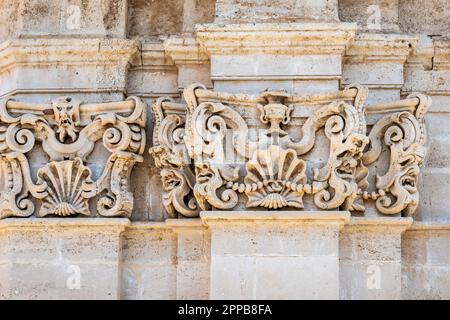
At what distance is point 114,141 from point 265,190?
1.10 meters

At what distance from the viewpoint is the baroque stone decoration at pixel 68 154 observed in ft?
26.6

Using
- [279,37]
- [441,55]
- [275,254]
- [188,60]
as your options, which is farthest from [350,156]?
[188,60]

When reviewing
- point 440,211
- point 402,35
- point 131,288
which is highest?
point 402,35

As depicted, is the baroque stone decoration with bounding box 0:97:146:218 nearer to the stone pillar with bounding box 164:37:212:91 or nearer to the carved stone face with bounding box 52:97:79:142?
the carved stone face with bounding box 52:97:79:142

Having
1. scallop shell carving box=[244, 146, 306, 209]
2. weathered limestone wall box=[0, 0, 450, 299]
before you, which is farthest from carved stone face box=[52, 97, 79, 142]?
scallop shell carving box=[244, 146, 306, 209]

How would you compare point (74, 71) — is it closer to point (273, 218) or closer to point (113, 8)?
point (113, 8)

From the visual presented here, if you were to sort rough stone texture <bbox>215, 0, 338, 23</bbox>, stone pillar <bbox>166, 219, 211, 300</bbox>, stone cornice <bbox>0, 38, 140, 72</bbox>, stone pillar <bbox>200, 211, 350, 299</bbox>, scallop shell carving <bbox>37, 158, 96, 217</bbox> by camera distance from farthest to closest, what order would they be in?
stone cornice <bbox>0, 38, 140, 72</bbox> < rough stone texture <bbox>215, 0, 338, 23</bbox> < scallop shell carving <bbox>37, 158, 96, 217</bbox> < stone pillar <bbox>166, 219, 211, 300</bbox> < stone pillar <bbox>200, 211, 350, 299</bbox>

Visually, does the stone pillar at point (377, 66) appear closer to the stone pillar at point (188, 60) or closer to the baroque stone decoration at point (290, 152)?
the baroque stone decoration at point (290, 152)

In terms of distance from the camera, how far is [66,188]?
814 cm

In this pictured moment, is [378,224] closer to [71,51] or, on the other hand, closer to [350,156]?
[350,156]

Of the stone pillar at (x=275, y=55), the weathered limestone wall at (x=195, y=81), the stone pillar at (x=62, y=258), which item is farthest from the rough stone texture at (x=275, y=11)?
the stone pillar at (x=62, y=258)

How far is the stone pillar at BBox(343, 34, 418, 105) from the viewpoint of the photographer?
8.23 m

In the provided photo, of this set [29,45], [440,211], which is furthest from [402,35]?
[29,45]

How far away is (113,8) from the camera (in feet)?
27.9
